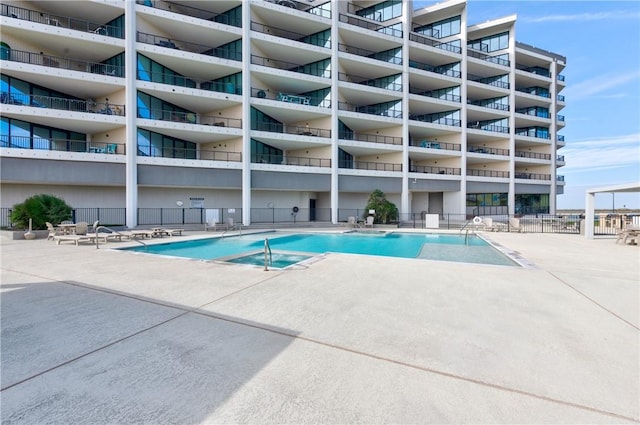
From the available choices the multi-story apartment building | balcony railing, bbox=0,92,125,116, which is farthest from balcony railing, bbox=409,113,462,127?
balcony railing, bbox=0,92,125,116

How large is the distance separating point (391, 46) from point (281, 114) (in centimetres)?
1394

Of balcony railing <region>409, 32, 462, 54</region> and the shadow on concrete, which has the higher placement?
balcony railing <region>409, 32, 462, 54</region>

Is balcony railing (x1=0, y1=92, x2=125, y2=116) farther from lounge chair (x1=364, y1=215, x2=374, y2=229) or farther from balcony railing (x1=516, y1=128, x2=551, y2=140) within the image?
balcony railing (x1=516, y1=128, x2=551, y2=140)

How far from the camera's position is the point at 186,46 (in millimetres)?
24156

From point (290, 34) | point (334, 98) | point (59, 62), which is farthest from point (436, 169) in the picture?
point (59, 62)

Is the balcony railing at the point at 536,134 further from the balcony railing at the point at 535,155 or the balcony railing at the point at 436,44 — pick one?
the balcony railing at the point at 436,44

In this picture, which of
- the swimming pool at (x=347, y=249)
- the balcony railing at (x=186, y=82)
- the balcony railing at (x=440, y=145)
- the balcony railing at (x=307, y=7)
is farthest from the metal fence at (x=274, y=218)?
the balcony railing at (x=307, y=7)

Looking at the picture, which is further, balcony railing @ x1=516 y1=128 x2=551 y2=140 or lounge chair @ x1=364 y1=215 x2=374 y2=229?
balcony railing @ x1=516 y1=128 x2=551 y2=140

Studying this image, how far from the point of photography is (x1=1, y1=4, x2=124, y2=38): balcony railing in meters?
18.7

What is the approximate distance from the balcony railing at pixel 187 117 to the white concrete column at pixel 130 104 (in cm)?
84

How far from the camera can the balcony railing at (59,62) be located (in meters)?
18.4

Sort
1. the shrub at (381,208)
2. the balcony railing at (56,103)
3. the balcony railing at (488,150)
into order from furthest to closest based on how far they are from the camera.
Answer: the balcony railing at (488,150)
the shrub at (381,208)
the balcony railing at (56,103)

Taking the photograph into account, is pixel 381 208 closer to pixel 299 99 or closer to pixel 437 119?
pixel 299 99

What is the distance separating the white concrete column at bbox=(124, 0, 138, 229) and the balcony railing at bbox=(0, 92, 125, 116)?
3.88 feet
